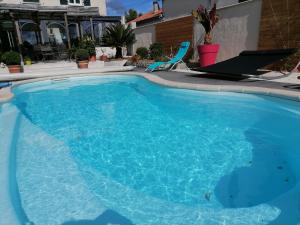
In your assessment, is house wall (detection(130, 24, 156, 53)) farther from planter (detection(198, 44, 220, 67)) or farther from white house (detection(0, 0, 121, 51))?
planter (detection(198, 44, 220, 67))

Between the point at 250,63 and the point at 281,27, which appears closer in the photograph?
the point at 250,63

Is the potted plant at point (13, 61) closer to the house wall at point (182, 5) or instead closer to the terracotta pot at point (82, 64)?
the terracotta pot at point (82, 64)

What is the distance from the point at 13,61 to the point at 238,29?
Result: 1084cm

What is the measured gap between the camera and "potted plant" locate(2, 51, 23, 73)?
11586 millimetres

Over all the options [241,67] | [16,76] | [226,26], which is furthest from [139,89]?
[16,76]

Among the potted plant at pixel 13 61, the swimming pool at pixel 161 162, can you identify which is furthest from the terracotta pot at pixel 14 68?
the swimming pool at pixel 161 162

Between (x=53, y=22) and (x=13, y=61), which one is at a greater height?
(x=53, y=22)

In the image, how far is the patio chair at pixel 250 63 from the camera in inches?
260

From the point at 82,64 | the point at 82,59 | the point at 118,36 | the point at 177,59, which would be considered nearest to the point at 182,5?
the point at 118,36

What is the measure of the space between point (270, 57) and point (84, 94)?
6.39 metres

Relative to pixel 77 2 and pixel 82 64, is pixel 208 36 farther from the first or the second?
pixel 77 2

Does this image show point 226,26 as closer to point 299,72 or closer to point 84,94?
point 299,72

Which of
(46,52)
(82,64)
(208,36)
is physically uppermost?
(208,36)

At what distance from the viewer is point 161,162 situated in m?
3.72
